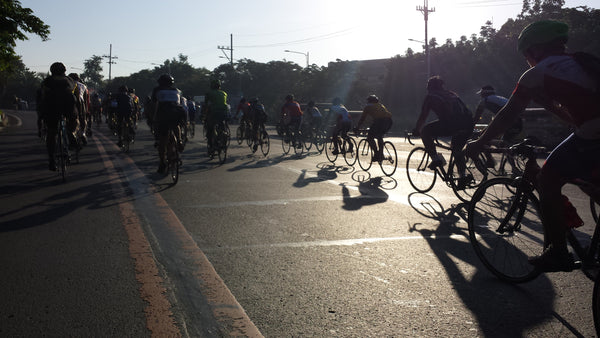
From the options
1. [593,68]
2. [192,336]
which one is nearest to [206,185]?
[192,336]

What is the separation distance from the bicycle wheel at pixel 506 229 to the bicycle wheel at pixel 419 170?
4.26m

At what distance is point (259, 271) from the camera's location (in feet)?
13.5

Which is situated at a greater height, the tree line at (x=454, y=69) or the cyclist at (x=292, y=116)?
the tree line at (x=454, y=69)

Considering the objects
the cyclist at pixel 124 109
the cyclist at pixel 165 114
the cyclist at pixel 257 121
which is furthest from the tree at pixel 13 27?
the cyclist at pixel 165 114

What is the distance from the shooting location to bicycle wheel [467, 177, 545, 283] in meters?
3.85

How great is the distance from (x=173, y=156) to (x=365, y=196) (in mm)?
3500

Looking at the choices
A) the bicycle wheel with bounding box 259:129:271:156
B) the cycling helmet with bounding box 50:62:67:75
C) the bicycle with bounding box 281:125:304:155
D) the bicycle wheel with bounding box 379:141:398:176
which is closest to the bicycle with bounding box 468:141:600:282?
the bicycle wheel with bounding box 379:141:398:176

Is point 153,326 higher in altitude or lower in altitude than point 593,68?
lower

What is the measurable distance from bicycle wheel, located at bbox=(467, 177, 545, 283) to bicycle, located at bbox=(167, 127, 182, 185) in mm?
5945

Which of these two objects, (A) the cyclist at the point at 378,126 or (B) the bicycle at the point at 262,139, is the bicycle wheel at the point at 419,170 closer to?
(A) the cyclist at the point at 378,126

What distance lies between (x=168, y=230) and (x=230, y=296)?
2149mm

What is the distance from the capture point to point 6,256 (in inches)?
177

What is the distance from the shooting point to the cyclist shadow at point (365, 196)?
23.9 feet

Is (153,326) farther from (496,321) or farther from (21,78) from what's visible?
(21,78)
